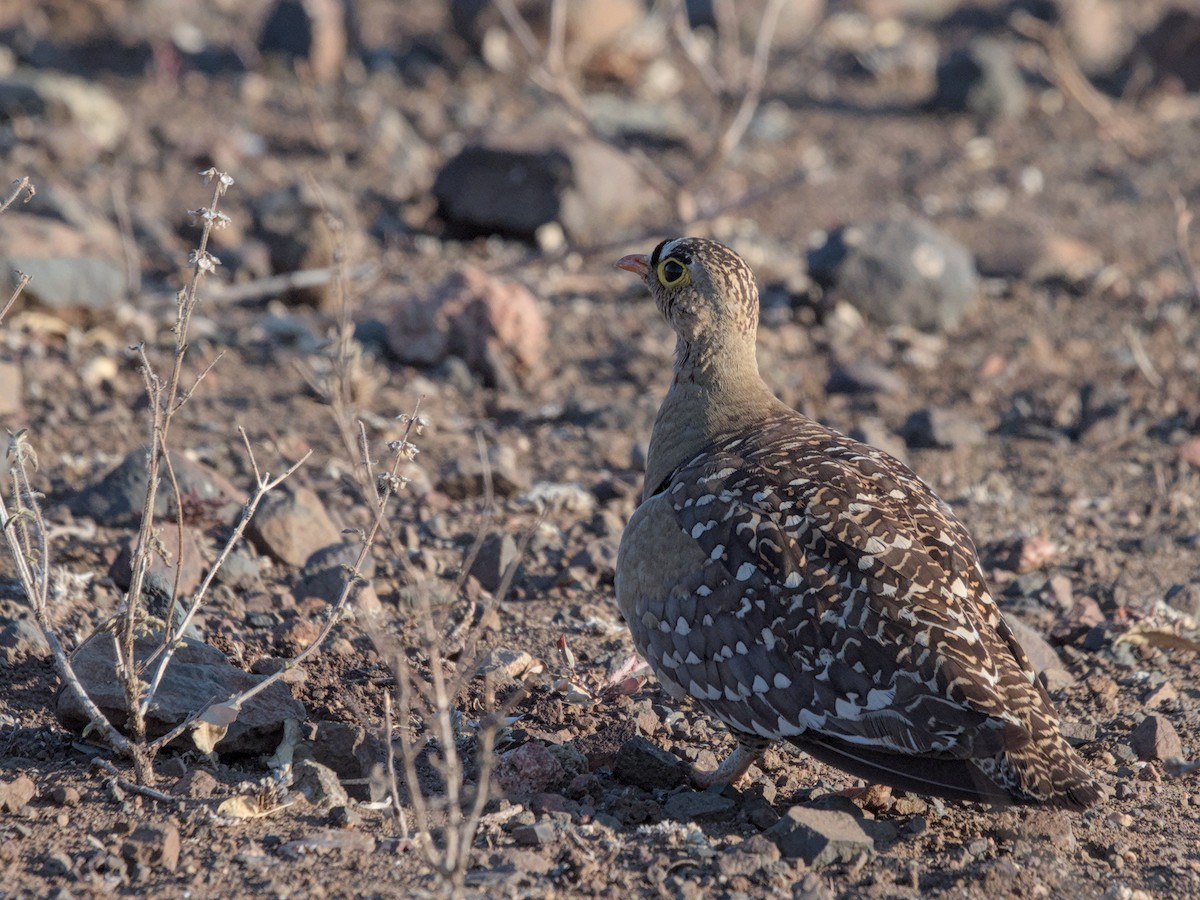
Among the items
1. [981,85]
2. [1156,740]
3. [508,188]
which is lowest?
[1156,740]

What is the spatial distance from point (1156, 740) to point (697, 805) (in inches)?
63.1

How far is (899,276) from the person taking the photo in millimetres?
9188

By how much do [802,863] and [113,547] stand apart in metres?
3.19

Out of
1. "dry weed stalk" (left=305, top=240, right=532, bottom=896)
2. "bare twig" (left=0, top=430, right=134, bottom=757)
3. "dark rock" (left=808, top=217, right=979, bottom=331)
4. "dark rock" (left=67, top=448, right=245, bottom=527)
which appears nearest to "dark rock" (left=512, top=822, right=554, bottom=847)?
"dry weed stalk" (left=305, top=240, right=532, bottom=896)

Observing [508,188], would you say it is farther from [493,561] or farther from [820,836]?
[820,836]

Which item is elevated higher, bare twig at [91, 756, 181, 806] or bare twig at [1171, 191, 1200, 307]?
bare twig at [1171, 191, 1200, 307]

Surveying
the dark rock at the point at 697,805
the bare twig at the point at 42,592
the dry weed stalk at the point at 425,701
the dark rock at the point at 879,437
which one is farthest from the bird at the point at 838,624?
the dark rock at the point at 879,437

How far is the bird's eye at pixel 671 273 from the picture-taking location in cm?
567

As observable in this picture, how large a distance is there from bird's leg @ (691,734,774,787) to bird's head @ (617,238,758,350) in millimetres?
1664

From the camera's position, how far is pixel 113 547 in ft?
19.4

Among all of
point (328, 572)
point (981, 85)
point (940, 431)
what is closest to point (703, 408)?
point (328, 572)

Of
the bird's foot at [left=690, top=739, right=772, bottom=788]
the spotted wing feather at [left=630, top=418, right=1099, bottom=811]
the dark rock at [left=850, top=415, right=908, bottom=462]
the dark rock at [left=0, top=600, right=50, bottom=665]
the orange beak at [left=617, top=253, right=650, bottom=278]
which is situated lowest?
the dark rock at [left=0, top=600, right=50, bottom=665]

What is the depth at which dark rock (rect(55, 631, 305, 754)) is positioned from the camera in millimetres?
4430

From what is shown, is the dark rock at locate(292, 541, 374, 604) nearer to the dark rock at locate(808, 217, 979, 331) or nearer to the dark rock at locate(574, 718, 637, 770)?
the dark rock at locate(574, 718, 637, 770)
